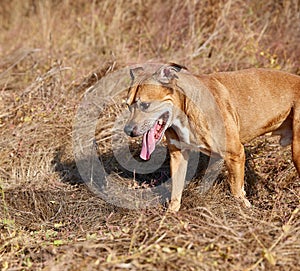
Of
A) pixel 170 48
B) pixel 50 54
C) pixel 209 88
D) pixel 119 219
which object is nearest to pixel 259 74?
pixel 209 88

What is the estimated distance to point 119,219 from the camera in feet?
15.5

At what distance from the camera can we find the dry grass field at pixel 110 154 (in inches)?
140

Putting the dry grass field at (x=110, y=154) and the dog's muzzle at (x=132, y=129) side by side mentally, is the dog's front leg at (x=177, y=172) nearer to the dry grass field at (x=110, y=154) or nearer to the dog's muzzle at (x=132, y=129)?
the dry grass field at (x=110, y=154)

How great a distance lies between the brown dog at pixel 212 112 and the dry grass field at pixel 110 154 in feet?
1.58

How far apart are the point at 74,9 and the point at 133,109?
6.25 meters

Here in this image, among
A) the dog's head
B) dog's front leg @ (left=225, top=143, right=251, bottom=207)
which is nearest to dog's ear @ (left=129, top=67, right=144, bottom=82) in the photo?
the dog's head

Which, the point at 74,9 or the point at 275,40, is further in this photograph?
the point at 74,9

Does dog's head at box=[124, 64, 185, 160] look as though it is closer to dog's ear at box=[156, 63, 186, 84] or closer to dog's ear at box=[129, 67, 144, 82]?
dog's ear at box=[156, 63, 186, 84]

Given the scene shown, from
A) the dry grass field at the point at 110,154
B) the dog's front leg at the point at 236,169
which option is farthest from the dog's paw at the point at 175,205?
the dog's front leg at the point at 236,169

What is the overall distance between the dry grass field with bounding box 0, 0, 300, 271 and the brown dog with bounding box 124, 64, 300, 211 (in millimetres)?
481

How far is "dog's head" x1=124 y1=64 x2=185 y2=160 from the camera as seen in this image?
4.46m

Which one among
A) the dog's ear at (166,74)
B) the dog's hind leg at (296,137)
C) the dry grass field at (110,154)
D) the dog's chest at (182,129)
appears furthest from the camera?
the dog's hind leg at (296,137)

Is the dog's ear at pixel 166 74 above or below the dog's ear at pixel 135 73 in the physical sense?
above

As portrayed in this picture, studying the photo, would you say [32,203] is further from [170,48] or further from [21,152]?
[170,48]
